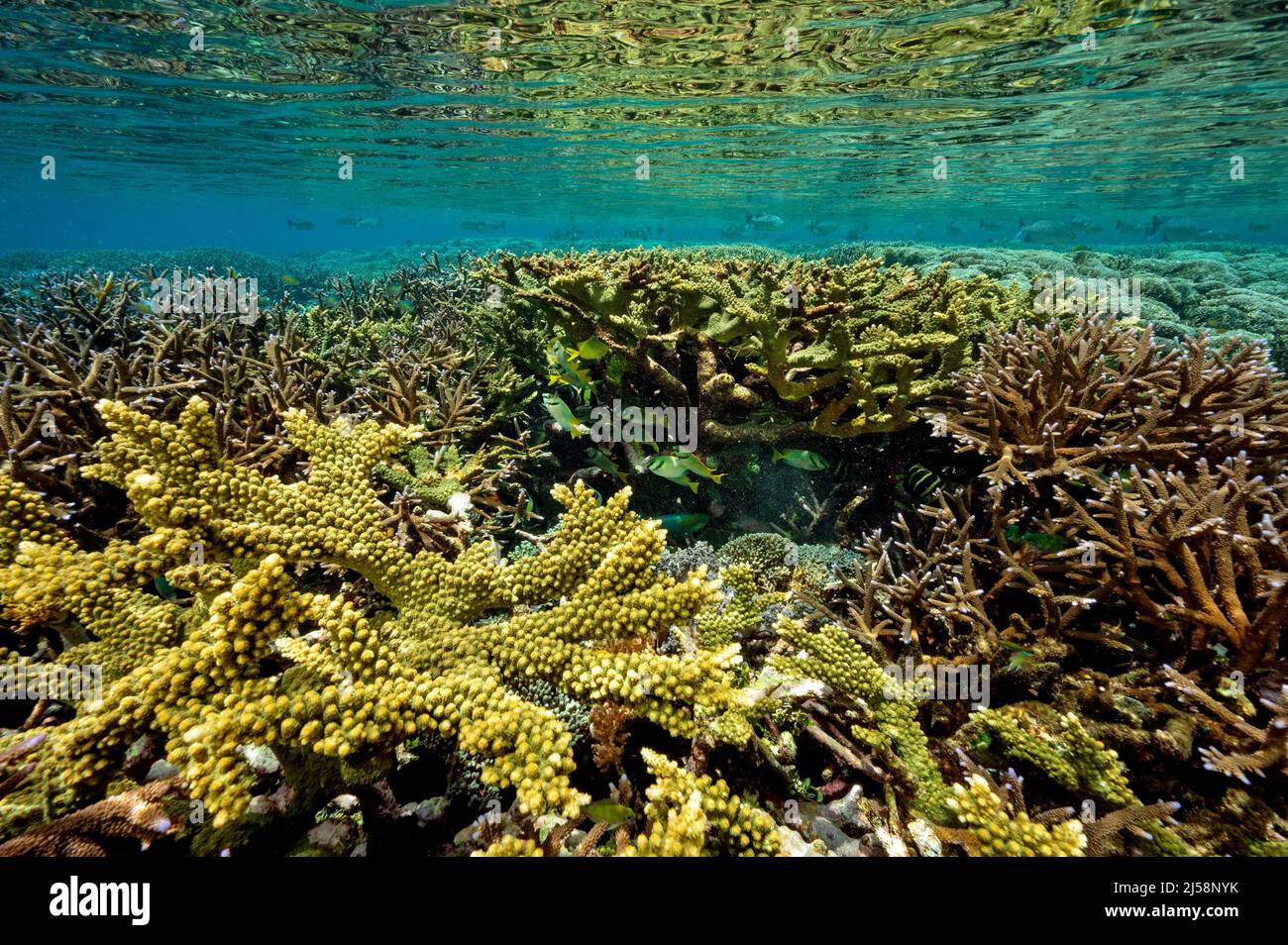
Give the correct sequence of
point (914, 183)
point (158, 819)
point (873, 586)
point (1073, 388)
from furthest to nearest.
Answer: point (914, 183), point (1073, 388), point (873, 586), point (158, 819)

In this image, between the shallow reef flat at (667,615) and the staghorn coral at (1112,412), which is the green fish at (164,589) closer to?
the shallow reef flat at (667,615)

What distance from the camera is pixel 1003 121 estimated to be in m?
17.5

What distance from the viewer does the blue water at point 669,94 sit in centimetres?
1061

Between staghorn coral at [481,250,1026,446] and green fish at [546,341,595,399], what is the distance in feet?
0.75

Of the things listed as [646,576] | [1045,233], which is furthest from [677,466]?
[1045,233]

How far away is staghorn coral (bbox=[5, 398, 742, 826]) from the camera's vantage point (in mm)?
1723

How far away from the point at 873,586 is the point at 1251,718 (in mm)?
1581
